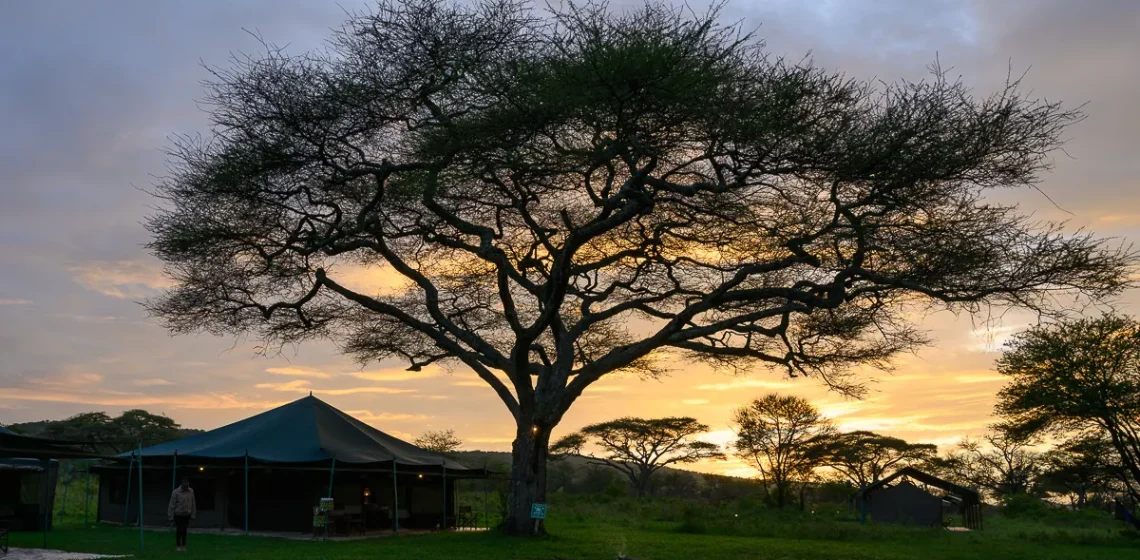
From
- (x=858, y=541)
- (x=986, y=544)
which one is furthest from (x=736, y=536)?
(x=986, y=544)

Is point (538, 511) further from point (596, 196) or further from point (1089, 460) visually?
point (1089, 460)

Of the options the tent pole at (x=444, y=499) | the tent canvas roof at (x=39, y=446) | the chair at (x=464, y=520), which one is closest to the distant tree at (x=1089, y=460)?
the chair at (x=464, y=520)

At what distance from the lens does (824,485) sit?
56250 mm

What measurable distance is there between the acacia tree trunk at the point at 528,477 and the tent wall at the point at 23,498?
9228 mm

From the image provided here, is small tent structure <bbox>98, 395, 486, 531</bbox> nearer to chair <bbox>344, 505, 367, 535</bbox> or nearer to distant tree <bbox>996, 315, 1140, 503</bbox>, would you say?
chair <bbox>344, 505, 367, 535</bbox>

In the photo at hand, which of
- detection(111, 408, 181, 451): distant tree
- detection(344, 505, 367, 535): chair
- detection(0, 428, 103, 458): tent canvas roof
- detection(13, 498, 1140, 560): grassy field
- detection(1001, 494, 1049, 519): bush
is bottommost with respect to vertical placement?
detection(1001, 494, 1049, 519): bush

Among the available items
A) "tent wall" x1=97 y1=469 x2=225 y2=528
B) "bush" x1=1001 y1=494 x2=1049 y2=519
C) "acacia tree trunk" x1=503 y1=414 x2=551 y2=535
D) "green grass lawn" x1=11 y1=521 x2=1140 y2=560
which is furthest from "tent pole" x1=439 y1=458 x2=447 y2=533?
"bush" x1=1001 y1=494 x2=1049 y2=519

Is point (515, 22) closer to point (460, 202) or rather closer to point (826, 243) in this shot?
point (460, 202)

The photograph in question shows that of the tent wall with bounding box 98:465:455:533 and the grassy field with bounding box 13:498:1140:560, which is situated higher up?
the tent wall with bounding box 98:465:455:533

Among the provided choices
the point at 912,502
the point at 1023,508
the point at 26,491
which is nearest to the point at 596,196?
the point at 26,491

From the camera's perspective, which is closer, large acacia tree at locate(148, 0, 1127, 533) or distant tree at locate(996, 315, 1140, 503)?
large acacia tree at locate(148, 0, 1127, 533)

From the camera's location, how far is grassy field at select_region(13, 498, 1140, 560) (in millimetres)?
16547

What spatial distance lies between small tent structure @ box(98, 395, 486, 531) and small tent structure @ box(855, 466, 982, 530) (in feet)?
71.5

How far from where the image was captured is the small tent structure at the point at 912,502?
39.2 meters
